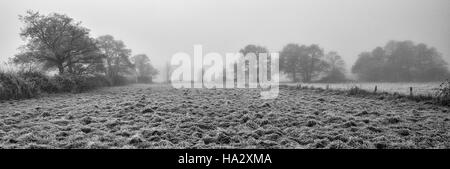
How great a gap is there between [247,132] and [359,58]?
239 ft

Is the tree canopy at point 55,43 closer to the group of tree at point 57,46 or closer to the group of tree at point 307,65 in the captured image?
the group of tree at point 57,46

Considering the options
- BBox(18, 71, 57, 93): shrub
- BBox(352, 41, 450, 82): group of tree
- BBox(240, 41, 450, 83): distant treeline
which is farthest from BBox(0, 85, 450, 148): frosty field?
BBox(352, 41, 450, 82): group of tree

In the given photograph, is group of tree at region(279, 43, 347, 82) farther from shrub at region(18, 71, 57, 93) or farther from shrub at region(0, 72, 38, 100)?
shrub at region(0, 72, 38, 100)

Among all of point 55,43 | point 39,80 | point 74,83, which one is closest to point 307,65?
point 74,83

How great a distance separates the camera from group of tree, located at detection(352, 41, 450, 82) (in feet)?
205

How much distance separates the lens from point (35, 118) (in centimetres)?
1324

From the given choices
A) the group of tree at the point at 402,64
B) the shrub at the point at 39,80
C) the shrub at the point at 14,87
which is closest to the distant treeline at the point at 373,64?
the group of tree at the point at 402,64

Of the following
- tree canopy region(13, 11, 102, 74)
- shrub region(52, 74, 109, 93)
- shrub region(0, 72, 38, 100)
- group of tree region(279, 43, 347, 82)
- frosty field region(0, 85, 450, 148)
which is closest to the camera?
frosty field region(0, 85, 450, 148)

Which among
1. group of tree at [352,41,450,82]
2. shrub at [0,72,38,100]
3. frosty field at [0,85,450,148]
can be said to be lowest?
frosty field at [0,85,450,148]

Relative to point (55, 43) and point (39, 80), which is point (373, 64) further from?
point (39, 80)

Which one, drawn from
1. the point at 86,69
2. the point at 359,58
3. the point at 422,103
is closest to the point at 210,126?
→ the point at 422,103

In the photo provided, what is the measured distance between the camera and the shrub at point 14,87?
21.0 m

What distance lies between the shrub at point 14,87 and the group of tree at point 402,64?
7216 cm
